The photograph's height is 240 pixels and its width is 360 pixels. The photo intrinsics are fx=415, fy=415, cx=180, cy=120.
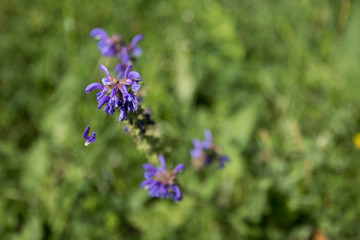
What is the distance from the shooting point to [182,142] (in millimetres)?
4293

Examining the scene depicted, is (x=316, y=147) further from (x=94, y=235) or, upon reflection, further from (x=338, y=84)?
(x=94, y=235)

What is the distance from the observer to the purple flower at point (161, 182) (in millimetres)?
2646

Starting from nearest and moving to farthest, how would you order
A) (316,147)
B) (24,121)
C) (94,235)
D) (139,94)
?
(139,94) < (94,235) < (316,147) < (24,121)

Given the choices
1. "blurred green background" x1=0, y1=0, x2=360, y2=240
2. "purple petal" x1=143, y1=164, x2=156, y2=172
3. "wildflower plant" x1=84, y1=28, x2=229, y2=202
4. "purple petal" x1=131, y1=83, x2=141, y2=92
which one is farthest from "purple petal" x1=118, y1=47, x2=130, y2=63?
"purple petal" x1=131, y1=83, x2=141, y2=92

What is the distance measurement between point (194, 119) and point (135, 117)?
2.26 meters

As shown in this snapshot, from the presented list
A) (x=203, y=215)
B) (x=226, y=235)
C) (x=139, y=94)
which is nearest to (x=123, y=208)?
(x=203, y=215)

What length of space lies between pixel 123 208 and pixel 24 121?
5.74ft

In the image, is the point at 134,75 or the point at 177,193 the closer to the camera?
the point at 134,75

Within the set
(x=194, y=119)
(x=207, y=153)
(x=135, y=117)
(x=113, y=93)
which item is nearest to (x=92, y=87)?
(x=113, y=93)

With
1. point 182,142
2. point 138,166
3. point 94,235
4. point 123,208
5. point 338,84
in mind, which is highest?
point 338,84

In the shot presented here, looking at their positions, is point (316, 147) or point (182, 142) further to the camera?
point (182, 142)

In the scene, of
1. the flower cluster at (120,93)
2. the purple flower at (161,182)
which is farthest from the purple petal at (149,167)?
the flower cluster at (120,93)

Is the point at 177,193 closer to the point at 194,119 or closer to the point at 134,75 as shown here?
the point at 134,75

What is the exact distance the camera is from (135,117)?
2416 mm
